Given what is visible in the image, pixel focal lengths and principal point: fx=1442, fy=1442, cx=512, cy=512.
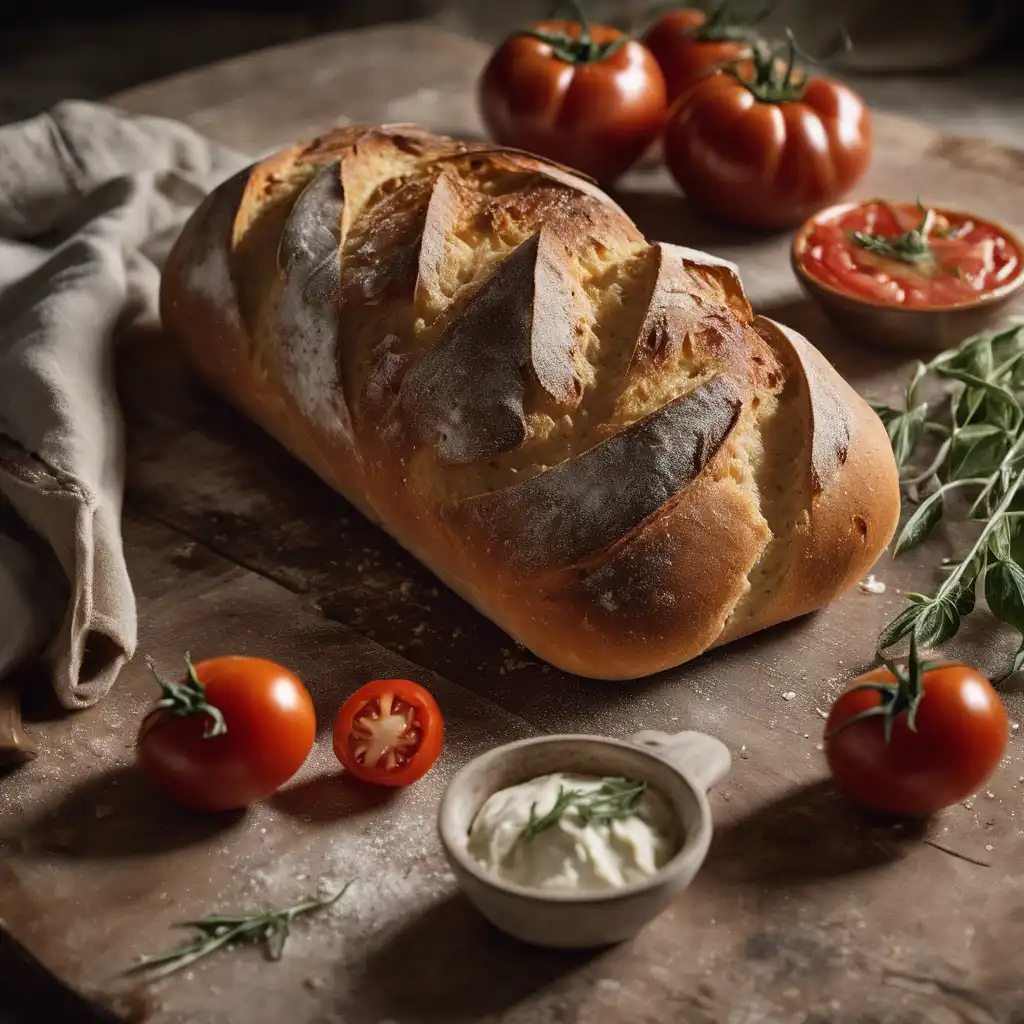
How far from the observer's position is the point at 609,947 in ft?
6.48

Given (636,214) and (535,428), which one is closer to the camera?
(535,428)

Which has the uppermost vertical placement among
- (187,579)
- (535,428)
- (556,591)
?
(535,428)

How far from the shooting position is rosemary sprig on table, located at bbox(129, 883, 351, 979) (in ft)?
6.40

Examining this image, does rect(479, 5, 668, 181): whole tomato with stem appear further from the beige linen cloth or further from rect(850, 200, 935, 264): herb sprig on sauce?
rect(850, 200, 935, 264): herb sprig on sauce

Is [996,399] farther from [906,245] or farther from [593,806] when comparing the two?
[593,806]

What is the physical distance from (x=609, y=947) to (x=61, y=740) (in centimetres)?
99

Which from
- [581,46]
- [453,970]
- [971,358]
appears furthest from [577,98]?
[453,970]

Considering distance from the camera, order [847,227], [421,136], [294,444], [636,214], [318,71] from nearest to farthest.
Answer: [294,444], [421,136], [847,227], [636,214], [318,71]

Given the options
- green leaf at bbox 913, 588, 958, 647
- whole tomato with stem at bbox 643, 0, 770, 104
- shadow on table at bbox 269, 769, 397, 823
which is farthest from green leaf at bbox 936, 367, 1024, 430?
whole tomato with stem at bbox 643, 0, 770, 104

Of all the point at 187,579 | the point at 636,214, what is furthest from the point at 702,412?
the point at 636,214

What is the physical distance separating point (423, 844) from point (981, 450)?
1422mm

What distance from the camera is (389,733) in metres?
2.21

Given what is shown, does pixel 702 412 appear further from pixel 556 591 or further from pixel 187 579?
pixel 187 579

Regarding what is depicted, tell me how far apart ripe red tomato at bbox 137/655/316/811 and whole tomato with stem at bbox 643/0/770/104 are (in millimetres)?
2670
